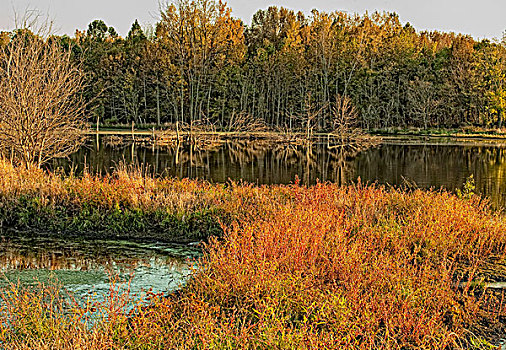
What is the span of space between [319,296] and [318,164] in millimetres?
26401

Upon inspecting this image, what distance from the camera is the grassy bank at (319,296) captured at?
19.4 feet

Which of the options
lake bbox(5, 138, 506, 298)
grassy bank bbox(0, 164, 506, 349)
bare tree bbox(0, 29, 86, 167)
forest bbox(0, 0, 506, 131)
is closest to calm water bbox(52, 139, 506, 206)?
lake bbox(5, 138, 506, 298)

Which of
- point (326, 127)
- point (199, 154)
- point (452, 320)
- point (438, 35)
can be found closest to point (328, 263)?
point (452, 320)

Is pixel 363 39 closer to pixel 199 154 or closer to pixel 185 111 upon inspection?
pixel 185 111

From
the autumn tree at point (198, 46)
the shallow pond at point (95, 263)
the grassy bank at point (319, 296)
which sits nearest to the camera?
the grassy bank at point (319, 296)

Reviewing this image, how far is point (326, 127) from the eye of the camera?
68.8 m

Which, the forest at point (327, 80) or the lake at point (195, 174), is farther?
the forest at point (327, 80)

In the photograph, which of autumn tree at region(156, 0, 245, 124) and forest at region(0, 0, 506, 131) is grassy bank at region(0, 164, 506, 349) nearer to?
autumn tree at region(156, 0, 245, 124)

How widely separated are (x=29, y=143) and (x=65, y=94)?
2.04 meters

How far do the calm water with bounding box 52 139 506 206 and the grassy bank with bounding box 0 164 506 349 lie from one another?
10.1m

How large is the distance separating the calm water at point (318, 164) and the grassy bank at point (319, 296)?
33.3 ft

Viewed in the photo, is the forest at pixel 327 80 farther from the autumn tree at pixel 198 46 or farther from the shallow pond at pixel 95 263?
the shallow pond at pixel 95 263

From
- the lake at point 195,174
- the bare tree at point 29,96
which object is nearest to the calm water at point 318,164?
the lake at point 195,174

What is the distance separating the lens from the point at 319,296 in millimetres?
7566
